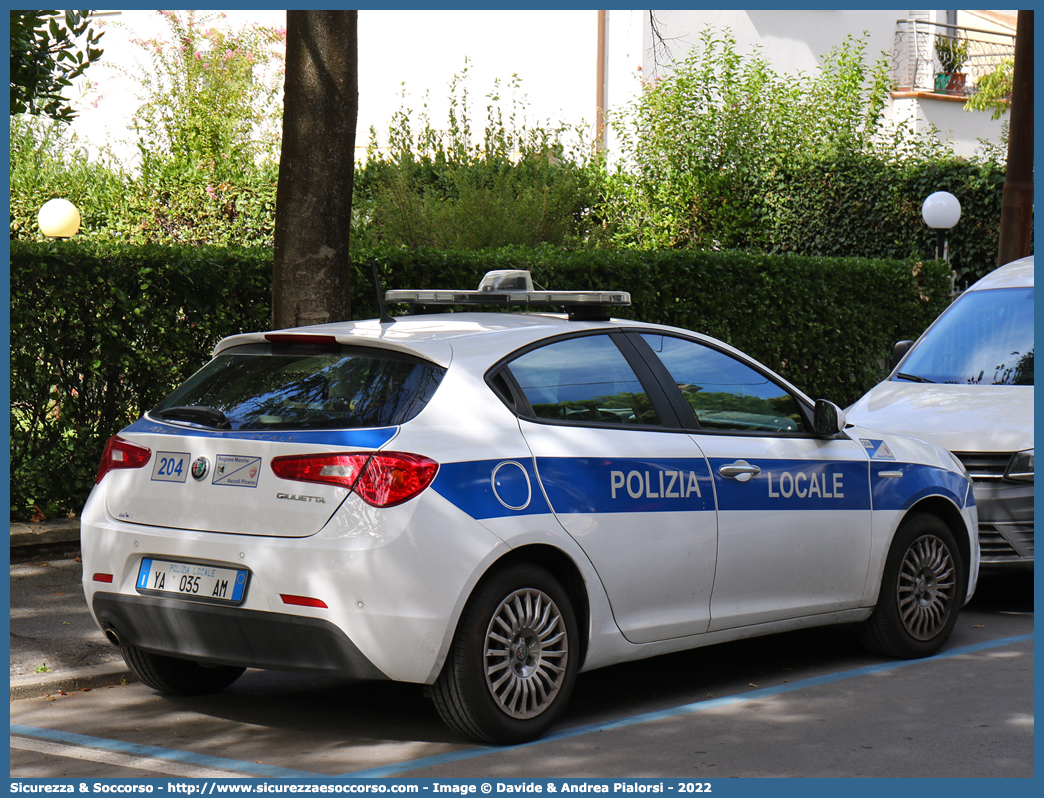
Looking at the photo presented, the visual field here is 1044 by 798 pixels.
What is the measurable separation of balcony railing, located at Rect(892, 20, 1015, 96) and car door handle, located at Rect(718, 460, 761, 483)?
24877 millimetres

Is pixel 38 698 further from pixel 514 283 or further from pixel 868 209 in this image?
pixel 868 209

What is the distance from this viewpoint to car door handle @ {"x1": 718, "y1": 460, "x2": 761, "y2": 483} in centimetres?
577

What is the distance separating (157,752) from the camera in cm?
498

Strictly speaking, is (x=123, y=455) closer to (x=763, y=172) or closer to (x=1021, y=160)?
(x=1021, y=160)

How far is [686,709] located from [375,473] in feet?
6.14

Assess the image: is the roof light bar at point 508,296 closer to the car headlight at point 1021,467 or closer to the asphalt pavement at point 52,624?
the asphalt pavement at point 52,624

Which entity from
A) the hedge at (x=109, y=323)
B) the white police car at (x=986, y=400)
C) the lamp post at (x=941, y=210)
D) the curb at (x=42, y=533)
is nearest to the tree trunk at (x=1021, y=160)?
the lamp post at (x=941, y=210)

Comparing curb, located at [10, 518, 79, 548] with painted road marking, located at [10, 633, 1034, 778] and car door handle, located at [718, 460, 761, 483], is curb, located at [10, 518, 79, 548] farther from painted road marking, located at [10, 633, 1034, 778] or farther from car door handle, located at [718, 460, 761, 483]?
car door handle, located at [718, 460, 761, 483]

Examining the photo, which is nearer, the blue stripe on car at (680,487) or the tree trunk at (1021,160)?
the blue stripe on car at (680,487)

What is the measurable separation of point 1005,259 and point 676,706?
1014 centimetres

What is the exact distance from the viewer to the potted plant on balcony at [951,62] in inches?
1169

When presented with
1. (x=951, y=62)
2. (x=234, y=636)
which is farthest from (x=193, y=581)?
(x=951, y=62)

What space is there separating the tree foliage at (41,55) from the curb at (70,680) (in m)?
4.65

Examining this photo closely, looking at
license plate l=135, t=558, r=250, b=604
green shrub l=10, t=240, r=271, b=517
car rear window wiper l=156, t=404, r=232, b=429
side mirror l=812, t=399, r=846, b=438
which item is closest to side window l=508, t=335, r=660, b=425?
side mirror l=812, t=399, r=846, b=438
